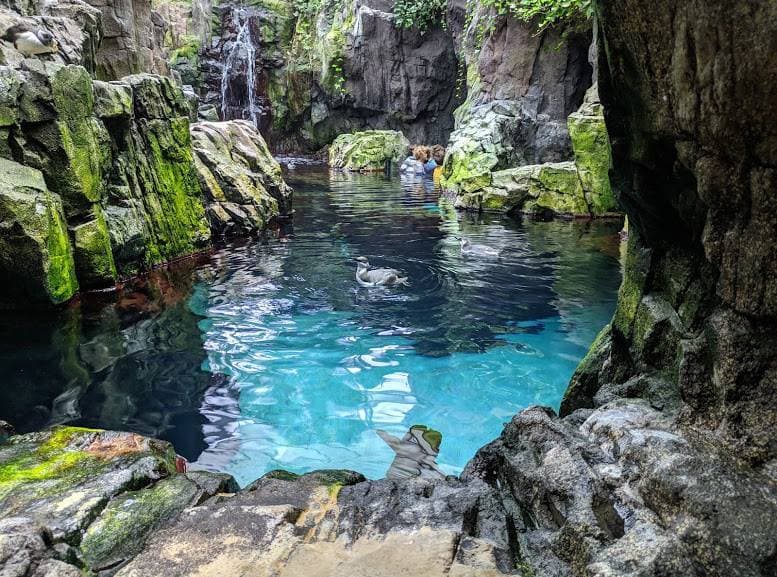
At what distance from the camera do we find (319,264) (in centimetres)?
1060

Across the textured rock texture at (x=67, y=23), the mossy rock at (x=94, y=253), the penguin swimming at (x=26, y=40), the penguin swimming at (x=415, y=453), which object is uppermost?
the textured rock texture at (x=67, y=23)

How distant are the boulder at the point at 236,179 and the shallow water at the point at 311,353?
7.13 feet

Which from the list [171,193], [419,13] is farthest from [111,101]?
[419,13]

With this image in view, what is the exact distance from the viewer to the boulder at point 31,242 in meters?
6.75

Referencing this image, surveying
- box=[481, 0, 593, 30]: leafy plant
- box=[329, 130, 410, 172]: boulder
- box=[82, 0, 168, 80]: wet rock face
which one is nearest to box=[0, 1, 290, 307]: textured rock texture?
box=[82, 0, 168, 80]: wet rock face

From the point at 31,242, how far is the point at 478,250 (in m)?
7.71

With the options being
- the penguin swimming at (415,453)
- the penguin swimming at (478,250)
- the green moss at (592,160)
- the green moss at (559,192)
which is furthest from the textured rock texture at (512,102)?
the penguin swimming at (415,453)

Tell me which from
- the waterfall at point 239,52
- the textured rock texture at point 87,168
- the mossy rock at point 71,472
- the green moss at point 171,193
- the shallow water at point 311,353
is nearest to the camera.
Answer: the mossy rock at point 71,472

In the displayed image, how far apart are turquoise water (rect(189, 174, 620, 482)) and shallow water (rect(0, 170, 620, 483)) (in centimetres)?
2

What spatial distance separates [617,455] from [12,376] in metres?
5.97

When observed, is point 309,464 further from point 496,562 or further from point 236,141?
point 236,141

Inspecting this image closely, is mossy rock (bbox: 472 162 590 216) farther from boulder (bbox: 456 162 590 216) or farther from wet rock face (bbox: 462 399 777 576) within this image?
wet rock face (bbox: 462 399 777 576)

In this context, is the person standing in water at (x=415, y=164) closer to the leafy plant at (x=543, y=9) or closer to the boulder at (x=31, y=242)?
the leafy plant at (x=543, y=9)

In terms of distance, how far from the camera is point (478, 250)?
11.3 meters
